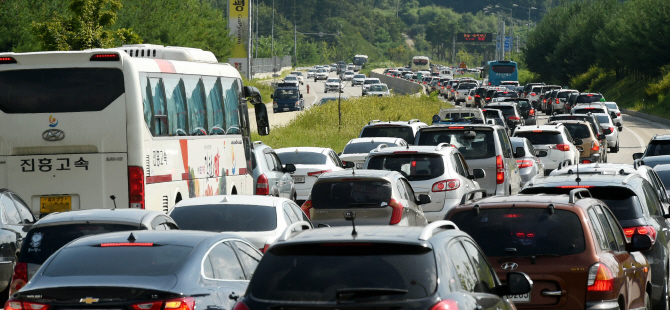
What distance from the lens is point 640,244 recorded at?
28.6 ft

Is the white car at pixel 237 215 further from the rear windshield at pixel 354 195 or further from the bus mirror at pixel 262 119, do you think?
the bus mirror at pixel 262 119

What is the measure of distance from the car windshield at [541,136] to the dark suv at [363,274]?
19954 millimetres

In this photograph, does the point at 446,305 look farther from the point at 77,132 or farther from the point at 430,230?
the point at 77,132

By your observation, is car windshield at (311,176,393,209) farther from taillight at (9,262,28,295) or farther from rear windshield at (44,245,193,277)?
rear windshield at (44,245,193,277)

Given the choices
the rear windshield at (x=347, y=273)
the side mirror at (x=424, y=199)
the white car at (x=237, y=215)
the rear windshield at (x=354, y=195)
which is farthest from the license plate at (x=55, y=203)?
the rear windshield at (x=347, y=273)

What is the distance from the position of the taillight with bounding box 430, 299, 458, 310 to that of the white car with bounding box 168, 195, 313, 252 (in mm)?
5698

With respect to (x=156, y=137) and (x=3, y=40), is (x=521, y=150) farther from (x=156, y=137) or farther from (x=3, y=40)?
(x=3, y=40)

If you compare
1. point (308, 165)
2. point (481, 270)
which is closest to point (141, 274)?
point (481, 270)

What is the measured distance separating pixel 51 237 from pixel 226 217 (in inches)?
98.6

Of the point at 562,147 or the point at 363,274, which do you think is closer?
the point at 363,274

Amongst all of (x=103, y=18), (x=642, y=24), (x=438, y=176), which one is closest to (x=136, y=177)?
(x=438, y=176)

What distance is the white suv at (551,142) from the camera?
81.5 feet

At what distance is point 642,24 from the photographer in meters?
73.2

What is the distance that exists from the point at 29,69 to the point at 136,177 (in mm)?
2128
